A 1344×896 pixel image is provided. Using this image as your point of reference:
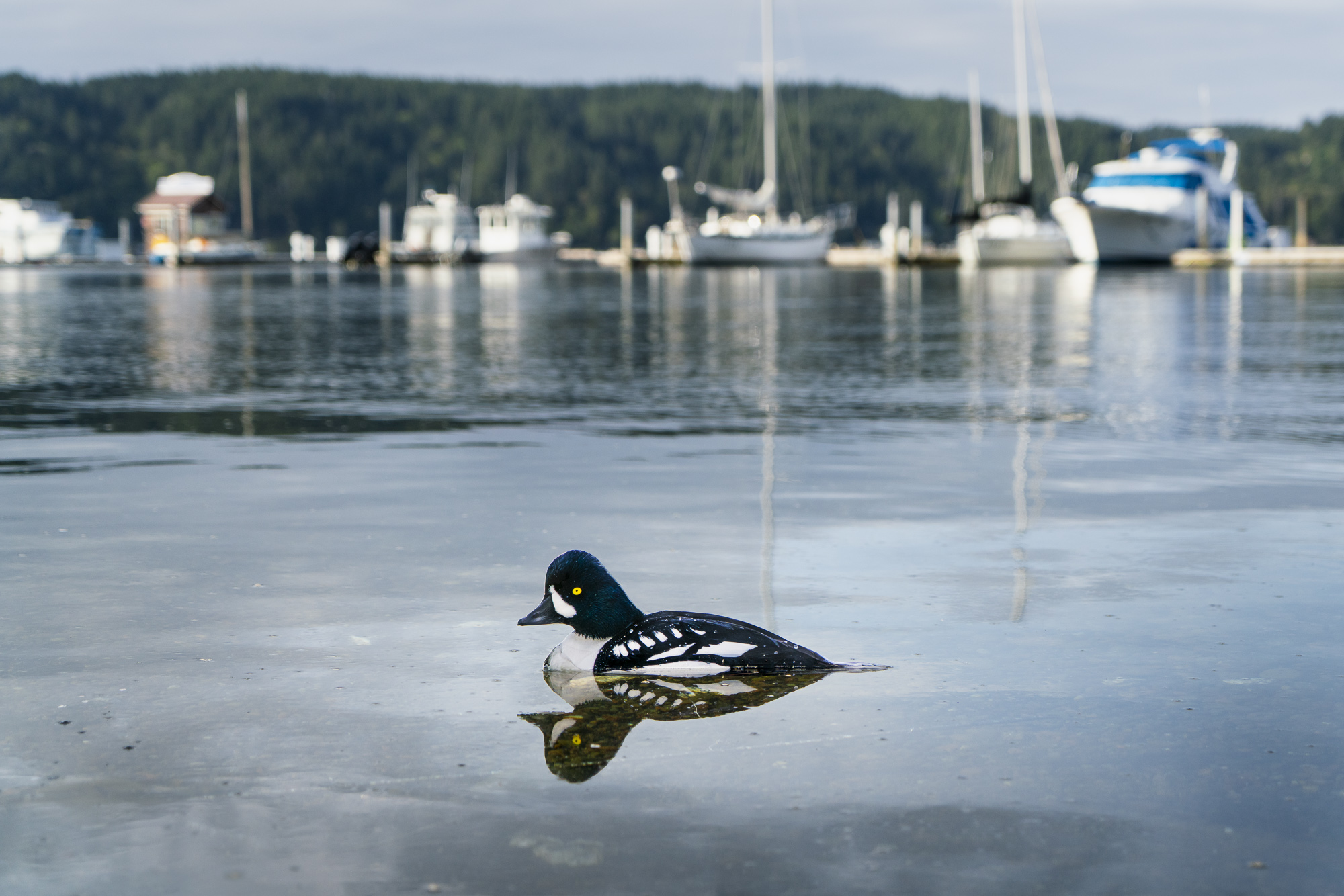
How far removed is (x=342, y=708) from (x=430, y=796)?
43.9 inches

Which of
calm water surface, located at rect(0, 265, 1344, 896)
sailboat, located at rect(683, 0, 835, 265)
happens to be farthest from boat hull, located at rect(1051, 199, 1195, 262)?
calm water surface, located at rect(0, 265, 1344, 896)

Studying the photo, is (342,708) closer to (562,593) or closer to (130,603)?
(562,593)

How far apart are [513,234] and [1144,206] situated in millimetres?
65121

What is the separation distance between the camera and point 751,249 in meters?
105

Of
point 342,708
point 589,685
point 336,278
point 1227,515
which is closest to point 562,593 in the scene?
point 589,685

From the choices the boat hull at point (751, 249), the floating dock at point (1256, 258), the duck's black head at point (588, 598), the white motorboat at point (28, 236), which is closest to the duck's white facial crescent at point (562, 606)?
the duck's black head at point (588, 598)

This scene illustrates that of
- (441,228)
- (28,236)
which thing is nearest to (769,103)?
(441,228)

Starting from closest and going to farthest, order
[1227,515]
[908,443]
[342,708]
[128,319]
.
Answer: [342,708] → [1227,515] → [908,443] → [128,319]

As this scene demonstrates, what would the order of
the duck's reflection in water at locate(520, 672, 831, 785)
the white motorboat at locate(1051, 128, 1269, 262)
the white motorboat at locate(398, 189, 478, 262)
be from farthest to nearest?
the white motorboat at locate(398, 189, 478, 262) < the white motorboat at locate(1051, 128, 1269, 262) < the duck's reflection in water at locate(520, 672, 831, 785)

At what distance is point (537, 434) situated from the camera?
15.0 m

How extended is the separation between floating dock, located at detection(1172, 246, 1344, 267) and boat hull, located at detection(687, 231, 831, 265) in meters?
25.6

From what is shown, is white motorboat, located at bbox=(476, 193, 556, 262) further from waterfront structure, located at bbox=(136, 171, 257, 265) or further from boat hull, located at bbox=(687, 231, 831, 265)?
boat hull, located at bbox=(687, 231, 831, 265)

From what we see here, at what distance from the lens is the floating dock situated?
86250 millimetres

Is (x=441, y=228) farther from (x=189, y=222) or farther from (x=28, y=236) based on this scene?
(x=28, y=236)
